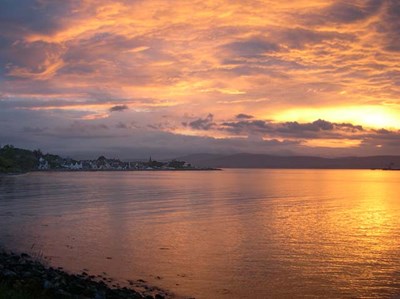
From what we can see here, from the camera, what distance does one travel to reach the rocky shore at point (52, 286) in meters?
15.1

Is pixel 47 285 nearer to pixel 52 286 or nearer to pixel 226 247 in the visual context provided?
pixel 52 286

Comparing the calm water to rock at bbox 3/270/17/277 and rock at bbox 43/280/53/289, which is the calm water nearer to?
rock at bbox 3/270/17/277

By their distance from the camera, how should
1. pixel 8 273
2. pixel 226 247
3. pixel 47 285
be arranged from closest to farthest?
1. pixel 47 285
2. pixel 8 273
3. pixel 226 247

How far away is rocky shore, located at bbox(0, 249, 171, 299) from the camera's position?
15133mm

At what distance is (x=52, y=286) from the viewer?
652 inches

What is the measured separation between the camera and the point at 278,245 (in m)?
32.2

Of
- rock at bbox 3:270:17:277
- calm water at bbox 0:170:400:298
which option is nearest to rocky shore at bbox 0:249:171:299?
rock at bbox 3:270:17:277

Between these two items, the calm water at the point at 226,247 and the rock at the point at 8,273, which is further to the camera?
the calm water at the point at 226,247

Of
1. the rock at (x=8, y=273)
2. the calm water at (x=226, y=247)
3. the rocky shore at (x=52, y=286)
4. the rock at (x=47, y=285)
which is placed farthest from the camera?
the calm water at (x=226, y=247)

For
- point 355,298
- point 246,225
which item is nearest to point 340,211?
point 246,225

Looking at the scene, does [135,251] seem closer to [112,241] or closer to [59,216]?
[112,241]

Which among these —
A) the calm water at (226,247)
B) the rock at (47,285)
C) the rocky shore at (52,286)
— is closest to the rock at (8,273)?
the rocky shore at (52,286)

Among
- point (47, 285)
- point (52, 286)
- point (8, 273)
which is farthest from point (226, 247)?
point (47, 285)

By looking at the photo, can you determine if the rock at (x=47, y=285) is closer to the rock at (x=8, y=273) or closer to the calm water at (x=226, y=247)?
the rock at (x=8, y=273)
